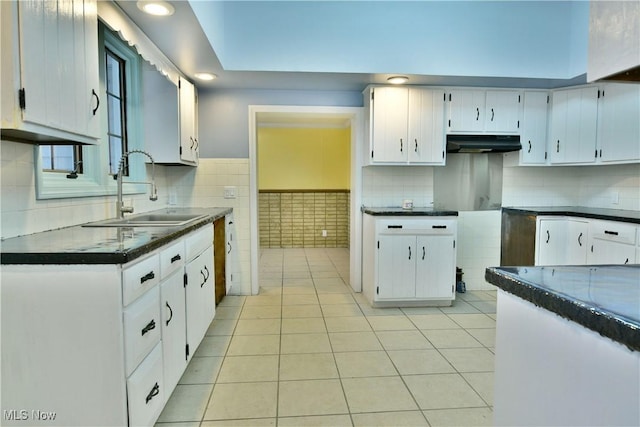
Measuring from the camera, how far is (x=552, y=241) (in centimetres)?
353

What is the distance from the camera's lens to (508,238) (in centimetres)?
396

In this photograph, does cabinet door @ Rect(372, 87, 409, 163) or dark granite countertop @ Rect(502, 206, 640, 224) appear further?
cabinet door @ Rect(372, 87, 409, 163)

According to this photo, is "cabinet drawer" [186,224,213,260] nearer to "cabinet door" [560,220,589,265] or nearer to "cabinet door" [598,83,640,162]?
"cabinet door" [560,220,589,265]

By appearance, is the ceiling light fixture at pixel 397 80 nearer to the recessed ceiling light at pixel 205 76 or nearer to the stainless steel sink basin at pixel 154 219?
the recessed ceiling light at pixel 205 76

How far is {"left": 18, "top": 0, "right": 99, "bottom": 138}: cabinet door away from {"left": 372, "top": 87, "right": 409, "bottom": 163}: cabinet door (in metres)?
2.46

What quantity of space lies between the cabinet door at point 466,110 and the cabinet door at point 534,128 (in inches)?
18.0

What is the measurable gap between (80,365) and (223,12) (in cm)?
290

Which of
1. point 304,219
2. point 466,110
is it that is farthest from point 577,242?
point 304,219

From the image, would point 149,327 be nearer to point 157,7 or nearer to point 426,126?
point 157,7

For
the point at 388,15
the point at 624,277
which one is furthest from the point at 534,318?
the point at 388,15

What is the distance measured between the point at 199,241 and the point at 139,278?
0.99 meters

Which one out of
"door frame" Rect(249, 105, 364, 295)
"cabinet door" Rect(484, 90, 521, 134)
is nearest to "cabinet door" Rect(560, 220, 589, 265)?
"cabinet door" Rect(484, 90, 521, 134)

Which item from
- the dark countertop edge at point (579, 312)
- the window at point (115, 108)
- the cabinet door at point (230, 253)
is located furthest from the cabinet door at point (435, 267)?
the window at point (115, 108)

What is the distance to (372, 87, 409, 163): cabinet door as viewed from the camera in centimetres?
356
